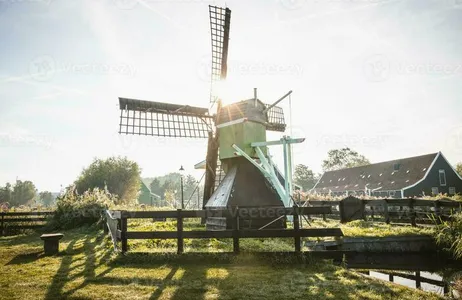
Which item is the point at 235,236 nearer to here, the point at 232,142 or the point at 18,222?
the point at 232,142

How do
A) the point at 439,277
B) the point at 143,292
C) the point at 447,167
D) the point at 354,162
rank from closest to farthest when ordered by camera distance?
the point at 143,292
the point at 439,277
the point at 447,167
the point at 354,162

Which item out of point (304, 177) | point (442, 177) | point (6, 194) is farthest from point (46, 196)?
point (442, 177)

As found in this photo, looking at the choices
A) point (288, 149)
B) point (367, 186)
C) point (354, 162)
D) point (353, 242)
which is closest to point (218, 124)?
point (288, 149)

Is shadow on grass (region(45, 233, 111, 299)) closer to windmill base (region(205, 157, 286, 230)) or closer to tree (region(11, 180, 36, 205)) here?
windmill base (region(205, 157, 286, 230))

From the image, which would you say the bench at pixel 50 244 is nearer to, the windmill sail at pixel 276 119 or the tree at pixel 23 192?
the windmill sail at pixel 276 119

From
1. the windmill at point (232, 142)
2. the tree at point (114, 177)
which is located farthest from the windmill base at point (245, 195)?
the tree at point (114, 177)

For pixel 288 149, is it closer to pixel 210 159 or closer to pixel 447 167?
pixel 210 159

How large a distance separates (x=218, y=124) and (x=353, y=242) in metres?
7.94

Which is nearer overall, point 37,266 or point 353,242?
point 37,266

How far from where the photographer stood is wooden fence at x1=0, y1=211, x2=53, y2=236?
15.1 metres

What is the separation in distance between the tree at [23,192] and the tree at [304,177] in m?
87.3

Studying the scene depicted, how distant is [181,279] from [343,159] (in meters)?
76.2

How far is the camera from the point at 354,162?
73.9m

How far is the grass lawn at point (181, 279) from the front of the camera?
483cm
